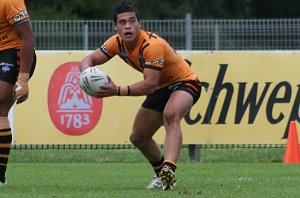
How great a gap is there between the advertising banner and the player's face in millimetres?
4964

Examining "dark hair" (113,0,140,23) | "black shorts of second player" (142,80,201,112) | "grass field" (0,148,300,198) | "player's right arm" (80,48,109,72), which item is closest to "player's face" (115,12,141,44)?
"dark hair" (113,0,140,23)

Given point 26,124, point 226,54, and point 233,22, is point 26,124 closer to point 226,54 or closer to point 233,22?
point 226,54

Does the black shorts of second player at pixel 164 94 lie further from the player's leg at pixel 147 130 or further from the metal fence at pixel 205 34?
the metal fence at pixel 205 34

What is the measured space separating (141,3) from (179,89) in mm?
30578

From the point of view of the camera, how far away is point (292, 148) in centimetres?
1370

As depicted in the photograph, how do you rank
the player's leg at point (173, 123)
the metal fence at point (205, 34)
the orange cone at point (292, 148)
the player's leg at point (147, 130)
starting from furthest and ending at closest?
the metal fence at point (205, 34) → the orange cone at point (292, 148) → the player's leg at point (147, 130) → the player's leg at point (173, 123)

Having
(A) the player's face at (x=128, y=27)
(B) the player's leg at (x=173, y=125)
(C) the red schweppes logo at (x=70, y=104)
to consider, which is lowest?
(C) the red schweppes logo at (x=70, y=104)

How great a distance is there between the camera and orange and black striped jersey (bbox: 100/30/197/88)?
30.0ft

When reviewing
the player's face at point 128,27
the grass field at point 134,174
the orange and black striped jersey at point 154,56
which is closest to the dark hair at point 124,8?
the player's face at point 128,27

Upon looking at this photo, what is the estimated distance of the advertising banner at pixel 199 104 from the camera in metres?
14.2

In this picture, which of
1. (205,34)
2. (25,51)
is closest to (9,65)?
(25,51)

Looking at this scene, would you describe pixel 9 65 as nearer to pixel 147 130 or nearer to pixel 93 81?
pixel 93 81

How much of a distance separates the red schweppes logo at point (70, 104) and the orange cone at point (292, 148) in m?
2.61

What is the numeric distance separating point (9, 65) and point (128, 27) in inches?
44.9
